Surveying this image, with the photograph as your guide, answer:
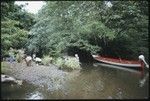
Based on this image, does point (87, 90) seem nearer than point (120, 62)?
Yes

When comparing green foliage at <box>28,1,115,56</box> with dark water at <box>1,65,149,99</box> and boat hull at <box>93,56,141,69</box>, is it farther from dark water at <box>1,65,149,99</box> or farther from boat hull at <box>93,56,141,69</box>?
dark water at <box>1,65,149,99</box>

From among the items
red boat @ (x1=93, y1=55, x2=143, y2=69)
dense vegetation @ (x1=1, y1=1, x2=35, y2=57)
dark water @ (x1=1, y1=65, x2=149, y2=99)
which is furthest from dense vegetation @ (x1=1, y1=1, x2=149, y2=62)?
dark water @ (x1=1, y1=65, x2=149, y2=99)

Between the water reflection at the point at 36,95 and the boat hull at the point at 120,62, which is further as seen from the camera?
the boat hull at the point at 120,62

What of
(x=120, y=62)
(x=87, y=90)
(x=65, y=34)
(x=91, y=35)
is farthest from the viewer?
(x=91, y=35)

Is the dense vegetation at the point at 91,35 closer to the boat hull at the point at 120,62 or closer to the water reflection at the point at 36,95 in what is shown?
the boat hull at the point at 120,62

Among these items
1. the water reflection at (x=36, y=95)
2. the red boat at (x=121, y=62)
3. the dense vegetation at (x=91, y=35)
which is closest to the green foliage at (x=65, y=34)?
the dense vegetation at (x=91, y=35)

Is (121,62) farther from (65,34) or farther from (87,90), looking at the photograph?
(87,90)

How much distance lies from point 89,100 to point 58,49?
17085 millimetres

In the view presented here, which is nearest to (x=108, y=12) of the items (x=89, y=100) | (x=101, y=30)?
(x=101, y=30)

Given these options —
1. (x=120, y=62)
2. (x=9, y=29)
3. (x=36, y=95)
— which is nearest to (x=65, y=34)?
(x=120, y=62)

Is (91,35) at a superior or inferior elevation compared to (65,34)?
inferior

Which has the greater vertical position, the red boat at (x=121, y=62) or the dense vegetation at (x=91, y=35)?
the dense vegetation at (x=91, y=35)

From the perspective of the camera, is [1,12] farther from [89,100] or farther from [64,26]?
[64,26]

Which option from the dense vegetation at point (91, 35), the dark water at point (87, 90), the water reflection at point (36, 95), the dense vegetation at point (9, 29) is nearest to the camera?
the water reflection at point (36, 95)
